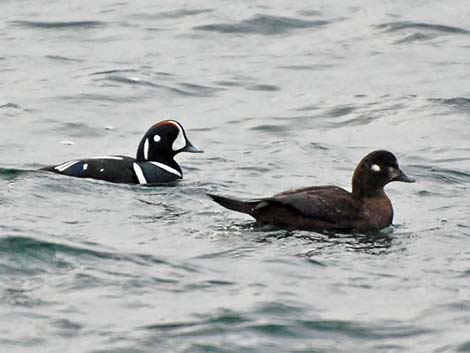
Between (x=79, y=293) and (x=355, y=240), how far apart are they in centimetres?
271

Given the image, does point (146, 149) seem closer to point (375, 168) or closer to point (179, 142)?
point (179, 142)

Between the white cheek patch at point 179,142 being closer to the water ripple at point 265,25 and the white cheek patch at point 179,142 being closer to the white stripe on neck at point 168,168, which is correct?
the white stripe on neck at point 168,168

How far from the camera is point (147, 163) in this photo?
15453mm

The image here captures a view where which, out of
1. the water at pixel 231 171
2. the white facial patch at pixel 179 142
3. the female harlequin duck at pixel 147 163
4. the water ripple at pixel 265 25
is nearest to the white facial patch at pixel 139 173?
the female harlequin duck at pixel 147 163

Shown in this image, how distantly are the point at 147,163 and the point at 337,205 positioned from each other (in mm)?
2847

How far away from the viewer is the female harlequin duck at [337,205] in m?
13.0

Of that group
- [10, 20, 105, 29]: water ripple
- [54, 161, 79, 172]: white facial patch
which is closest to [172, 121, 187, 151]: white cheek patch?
[54, 161, 79, 172]: white facial patch

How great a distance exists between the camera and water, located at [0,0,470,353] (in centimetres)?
1071

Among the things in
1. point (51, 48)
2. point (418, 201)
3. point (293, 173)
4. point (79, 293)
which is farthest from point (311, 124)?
point (79, 293)

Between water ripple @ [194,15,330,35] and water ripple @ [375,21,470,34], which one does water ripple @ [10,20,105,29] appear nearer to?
water ripple @ [194,15,330,35]

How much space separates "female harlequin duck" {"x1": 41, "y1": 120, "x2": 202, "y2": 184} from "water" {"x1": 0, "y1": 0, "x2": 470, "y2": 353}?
0.45 feet

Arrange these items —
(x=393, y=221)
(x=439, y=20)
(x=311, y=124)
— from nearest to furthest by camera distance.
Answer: (x=393, y=221) < (x=311, y=124) < (x=439, y=20)

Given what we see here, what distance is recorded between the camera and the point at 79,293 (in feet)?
36.6

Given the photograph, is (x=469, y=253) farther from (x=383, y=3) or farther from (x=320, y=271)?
(x=383, y=3)
